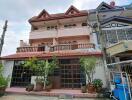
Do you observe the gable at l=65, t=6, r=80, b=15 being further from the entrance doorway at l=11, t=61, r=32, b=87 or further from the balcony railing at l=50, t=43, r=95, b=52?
the entrance doorway at l=11, t=61, r=32, b=87

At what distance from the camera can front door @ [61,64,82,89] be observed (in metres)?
14.1

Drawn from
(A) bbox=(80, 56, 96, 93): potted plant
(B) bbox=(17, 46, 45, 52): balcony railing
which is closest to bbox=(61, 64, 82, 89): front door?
(A) bbox=(80, 56, 96, 93): potted plant

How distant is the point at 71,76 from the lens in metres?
14.4

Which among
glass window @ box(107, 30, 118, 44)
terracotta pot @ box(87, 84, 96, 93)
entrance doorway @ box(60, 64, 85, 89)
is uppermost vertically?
glass window @ box(107, 30, 118, 44)

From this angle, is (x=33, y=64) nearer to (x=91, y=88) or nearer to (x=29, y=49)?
(x=29, y=49)

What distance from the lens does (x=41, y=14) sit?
24.2 meters

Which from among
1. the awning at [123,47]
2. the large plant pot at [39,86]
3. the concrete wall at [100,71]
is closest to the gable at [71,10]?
the concrete wall at [100,71]

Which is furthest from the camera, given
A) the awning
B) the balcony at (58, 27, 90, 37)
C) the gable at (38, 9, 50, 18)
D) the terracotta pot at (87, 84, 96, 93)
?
the gable at (38, 9, 50, 18)

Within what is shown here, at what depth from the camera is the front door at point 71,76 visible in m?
14.1

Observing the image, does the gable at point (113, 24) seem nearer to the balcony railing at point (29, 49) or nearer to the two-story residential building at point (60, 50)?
the two-story residential building at point (60, 50)

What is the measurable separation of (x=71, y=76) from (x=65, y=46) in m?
4.11

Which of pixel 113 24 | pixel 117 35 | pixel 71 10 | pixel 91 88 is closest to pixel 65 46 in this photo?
pixel 117 35

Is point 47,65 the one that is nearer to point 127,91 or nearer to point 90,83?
point 90,83

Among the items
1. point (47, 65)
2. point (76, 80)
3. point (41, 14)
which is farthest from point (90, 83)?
point (41, 14)
